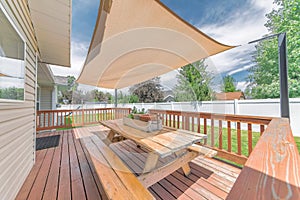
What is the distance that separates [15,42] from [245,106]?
6383 millimetres

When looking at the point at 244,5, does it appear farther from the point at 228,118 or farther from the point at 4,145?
the point at 4,145

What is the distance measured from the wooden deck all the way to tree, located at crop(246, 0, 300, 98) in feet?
24.3

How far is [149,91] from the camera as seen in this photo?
4703mm

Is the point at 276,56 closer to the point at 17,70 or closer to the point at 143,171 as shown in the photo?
the point at 143,171

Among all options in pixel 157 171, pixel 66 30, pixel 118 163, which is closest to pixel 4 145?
pixel 118 163

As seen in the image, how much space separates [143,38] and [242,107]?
15.9 feet

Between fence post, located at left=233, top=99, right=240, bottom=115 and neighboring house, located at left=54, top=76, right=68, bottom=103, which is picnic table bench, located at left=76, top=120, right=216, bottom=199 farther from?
neighboring house, located at left=54, top=76, right=68, bottom=103

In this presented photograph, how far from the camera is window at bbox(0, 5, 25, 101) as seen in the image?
1.38m

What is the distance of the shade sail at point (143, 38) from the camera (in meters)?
1.44

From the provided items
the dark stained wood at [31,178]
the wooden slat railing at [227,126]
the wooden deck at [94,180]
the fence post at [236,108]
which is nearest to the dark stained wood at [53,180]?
the wooden deck at [94,180]

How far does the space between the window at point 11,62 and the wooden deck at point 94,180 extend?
1.22 meters

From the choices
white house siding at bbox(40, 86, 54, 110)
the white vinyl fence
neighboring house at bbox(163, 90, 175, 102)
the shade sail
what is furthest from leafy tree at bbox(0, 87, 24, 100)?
white house siding at bbox(40, 86, 54, 110)

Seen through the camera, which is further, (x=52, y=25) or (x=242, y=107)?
(x=242, y=107)

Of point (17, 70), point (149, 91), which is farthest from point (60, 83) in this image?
point (17, 70)
